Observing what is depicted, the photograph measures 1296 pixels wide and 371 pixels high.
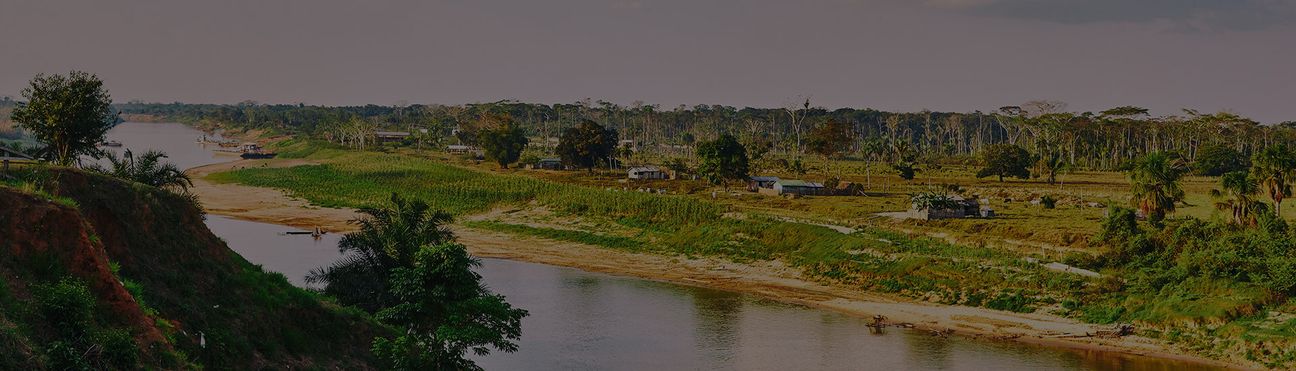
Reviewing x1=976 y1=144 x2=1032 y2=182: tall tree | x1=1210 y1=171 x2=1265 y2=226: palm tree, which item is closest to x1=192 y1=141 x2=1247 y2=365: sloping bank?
x1=1210 y1=171 x2=1265 y2=226: palm tree

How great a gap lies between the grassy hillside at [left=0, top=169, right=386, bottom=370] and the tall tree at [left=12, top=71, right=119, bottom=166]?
1946 cm

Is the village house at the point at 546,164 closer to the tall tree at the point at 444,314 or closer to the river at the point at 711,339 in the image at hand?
the river at the point at 711,339

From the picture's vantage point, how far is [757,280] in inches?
3098

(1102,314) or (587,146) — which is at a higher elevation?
(587,146)

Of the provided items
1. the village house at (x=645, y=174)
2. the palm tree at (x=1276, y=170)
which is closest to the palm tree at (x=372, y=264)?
the palm tree at (x=1276, y=170)

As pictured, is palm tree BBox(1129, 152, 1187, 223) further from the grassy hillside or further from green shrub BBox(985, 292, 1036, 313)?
the grassy hillside

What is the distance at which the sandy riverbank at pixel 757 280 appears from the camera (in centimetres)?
5922

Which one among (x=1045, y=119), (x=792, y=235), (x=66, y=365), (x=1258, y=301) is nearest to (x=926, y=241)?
(x=792, y=235)

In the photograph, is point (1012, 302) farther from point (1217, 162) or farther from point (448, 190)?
point (1217, 162)

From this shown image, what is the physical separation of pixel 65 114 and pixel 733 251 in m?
50.3

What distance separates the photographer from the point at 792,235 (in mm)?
86500

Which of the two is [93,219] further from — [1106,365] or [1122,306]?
[1122,306]

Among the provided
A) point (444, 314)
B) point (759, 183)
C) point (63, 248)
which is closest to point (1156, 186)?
point (444, 314)

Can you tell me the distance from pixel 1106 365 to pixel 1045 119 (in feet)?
484
